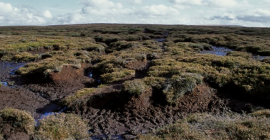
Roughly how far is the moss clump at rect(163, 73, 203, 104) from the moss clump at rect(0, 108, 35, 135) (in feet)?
27.4

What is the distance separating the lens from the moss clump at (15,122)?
33.1 feet

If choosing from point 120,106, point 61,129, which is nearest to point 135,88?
point 120,106

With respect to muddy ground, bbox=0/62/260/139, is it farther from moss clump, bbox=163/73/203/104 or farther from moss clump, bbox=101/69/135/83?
moss clump, bbox=101/69/135/83

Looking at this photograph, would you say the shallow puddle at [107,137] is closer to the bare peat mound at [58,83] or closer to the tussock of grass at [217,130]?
the tussock of grass at [217,130]

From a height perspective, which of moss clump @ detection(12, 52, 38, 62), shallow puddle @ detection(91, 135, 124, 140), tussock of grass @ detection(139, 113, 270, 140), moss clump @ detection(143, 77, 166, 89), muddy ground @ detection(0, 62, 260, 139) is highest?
moss clump @ detection(143, 77, 166, 89)

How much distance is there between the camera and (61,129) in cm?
1042

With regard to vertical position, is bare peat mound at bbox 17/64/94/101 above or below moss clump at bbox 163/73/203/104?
below

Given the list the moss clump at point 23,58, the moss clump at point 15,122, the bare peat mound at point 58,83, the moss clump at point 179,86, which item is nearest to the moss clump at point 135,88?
the moss clump at point 179,86

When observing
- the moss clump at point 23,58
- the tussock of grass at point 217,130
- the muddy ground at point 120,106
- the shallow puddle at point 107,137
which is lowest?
the shallow puddle at point 107,137

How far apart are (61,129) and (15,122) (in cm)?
237

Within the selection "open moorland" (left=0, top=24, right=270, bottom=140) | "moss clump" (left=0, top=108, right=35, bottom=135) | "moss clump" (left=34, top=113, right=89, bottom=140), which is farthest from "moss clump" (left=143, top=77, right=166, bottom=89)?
"moss clump" (left=0, top=108, right=35, bottom=135)

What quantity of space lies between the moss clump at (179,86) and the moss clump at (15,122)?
8.34m

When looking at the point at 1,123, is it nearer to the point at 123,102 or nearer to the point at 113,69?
the point at 123,102

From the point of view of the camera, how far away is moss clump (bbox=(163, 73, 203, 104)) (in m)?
13.9
